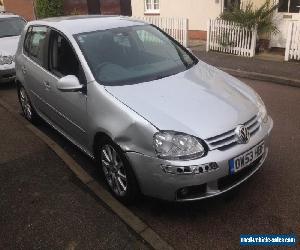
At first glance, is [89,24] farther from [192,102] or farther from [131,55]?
[192,102]

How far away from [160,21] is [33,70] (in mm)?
9011

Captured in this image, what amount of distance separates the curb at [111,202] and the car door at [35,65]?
625mm

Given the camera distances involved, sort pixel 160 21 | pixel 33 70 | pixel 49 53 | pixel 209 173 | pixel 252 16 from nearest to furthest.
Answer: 1. pixel 209 173
2. pixel 49 53
3. pixel 33 70
4. pixel 252 16
5. pixel 160 21

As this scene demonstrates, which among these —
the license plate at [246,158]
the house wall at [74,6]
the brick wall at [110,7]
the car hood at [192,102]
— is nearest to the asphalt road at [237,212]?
the license plate at [246,158]

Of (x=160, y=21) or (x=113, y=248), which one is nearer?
(x=113, y=248)

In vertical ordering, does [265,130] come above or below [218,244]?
above

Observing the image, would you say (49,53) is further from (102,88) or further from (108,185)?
(108,185)

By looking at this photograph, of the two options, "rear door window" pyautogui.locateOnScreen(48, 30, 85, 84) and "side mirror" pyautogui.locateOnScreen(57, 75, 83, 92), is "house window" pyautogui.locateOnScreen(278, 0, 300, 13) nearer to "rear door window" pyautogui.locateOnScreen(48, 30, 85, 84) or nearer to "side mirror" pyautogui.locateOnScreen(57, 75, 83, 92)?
"rear door window" pyautogui.locateOnScreen(48, 30, 85, 84)

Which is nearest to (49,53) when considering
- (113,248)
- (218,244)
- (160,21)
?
(113,248)

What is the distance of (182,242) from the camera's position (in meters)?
3.28

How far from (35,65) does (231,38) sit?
7381 mm

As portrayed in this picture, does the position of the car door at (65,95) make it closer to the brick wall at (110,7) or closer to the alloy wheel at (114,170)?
the alloy wheel at (114,170)

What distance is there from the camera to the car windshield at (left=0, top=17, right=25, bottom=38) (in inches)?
390

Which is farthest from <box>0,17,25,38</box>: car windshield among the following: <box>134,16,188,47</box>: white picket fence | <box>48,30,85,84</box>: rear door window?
<box>48,30,85,84</box>: rear door window
